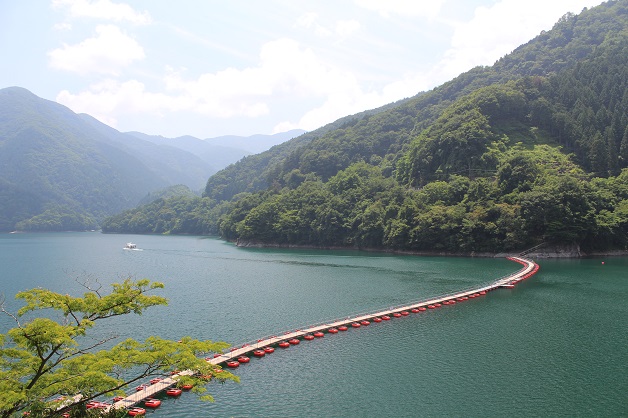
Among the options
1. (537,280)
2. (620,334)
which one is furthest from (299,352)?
(537,280)

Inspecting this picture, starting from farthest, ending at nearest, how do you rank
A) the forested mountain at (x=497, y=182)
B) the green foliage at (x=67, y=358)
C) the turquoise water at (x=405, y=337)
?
the forested mountain at (x=497, y=182) → the turquoise water at (x=405, y=337) → the green foliage at (x=67, y=358)

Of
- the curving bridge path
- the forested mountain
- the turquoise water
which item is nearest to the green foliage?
the curving bridge path

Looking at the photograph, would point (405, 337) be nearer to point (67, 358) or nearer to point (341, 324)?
point (341, 324)

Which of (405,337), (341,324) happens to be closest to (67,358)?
(341,324)

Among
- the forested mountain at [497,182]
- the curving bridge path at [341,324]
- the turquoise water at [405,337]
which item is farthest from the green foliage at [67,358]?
the forested mountain at [497,182]

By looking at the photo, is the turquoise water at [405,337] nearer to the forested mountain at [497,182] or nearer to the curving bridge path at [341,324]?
the curving bridge path at [341,324]

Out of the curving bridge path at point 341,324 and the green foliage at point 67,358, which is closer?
the green foliage at point 67,358
